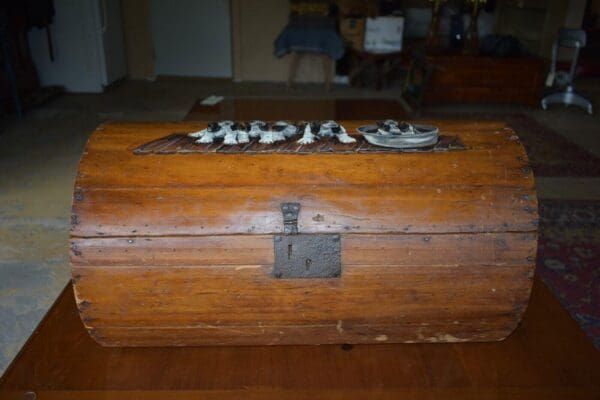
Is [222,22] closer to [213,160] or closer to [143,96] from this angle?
[143,96]

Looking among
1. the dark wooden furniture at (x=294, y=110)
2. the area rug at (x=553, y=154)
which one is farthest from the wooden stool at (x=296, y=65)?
the dark wooden furniture at (x=294, y=110)

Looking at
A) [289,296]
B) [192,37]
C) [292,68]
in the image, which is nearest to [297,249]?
[289,296]

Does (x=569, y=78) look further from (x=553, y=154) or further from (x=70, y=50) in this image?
(x=70, y=50)

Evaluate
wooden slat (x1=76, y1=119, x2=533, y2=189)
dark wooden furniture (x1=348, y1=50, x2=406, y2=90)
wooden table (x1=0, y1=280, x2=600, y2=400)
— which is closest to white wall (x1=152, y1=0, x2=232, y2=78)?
dark wooden furniture (x1=348, y1=50, x2=406, y2=90)

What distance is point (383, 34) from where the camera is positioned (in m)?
6.21

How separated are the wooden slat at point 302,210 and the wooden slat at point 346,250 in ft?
0.06

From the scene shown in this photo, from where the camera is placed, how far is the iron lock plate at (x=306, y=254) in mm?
1141

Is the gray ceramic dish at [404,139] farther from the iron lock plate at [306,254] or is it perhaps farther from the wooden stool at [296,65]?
the wooden stool at [296,65]

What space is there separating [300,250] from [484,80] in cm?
482

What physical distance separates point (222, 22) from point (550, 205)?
507 centimetres

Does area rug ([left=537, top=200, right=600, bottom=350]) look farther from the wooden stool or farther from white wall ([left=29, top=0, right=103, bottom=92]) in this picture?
white wall ([left=29, top=0, right=103, bottom=92])

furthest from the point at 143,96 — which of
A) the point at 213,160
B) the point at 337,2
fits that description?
the point at 213,160

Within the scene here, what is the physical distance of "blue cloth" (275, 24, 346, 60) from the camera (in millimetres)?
6094

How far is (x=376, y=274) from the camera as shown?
1.16m
